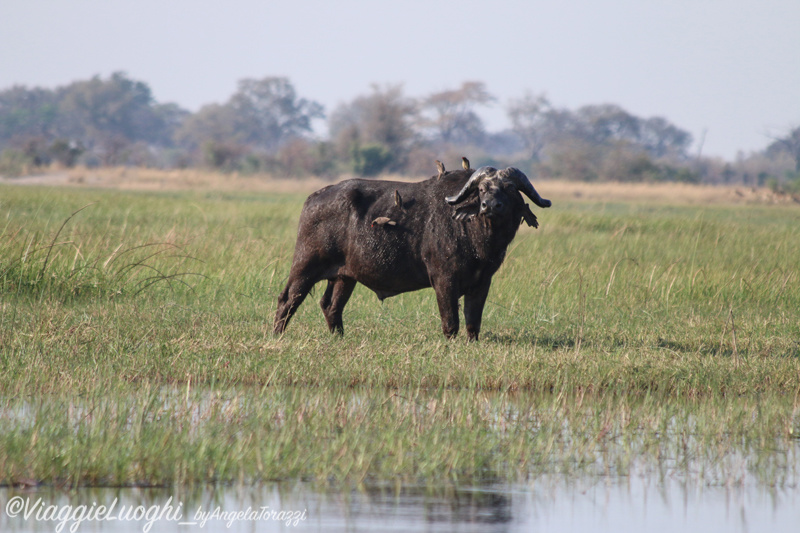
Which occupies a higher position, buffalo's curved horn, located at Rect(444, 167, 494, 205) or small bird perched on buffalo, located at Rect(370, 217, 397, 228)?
buffalo's curved horn, located at Rect(444, 167, 494, 205)

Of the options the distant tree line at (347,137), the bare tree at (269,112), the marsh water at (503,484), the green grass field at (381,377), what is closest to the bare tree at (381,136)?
the distant tree line at (347,137)

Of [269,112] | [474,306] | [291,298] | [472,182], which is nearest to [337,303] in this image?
[291,298]

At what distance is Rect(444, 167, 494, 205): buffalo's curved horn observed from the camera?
6727 mm

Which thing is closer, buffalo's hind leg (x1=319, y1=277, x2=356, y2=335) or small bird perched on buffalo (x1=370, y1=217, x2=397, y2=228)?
small bird perched on buffalo (x1=370, y1=217, x2=397, y2=228)

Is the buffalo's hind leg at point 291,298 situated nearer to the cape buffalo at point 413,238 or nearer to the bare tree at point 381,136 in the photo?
the cape buffalo at point 413,238

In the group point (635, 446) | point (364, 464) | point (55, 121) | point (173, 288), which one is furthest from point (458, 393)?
point (55, 121)

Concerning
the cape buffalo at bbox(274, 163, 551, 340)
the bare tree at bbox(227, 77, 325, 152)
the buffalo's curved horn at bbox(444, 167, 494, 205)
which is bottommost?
the cape buffalo at bbox(274, 163, 551, 340)

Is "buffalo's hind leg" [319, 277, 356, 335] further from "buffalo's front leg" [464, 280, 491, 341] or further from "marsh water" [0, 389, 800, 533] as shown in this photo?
"marsh water" [0, 389, 800, 533]

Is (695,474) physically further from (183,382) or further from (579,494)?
(183,382)

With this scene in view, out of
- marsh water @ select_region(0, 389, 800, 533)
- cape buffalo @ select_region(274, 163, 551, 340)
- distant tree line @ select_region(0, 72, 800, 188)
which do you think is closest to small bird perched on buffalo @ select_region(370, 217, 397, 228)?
cape buffalo @ select_region(274, 163, 551, 340)

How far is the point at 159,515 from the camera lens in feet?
11.9

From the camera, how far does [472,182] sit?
6789mm

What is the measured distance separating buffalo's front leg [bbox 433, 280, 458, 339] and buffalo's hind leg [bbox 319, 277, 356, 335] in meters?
0.86

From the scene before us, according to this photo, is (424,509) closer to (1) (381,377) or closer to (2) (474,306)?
(1) (381,377)
